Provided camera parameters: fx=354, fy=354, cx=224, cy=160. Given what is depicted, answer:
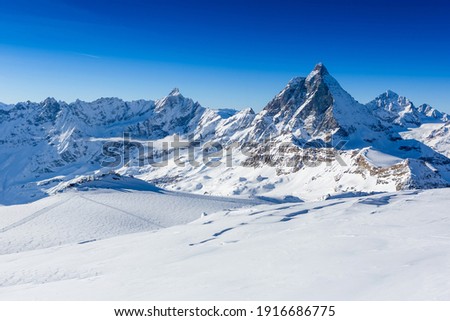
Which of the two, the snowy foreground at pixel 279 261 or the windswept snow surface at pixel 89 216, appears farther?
the windswept snow surface at pixel 89 216

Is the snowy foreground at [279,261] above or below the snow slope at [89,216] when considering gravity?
above

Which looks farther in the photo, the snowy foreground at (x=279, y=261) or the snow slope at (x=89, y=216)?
the snow slope at (x=89, y=216)

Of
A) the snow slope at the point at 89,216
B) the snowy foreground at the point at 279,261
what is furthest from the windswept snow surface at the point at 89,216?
the snowy foreground at the point at 279,261

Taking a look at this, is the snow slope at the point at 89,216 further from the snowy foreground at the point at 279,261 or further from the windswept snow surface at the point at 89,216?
the snowy foreground at the point at 279,261

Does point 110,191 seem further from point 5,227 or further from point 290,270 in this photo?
point 290,270

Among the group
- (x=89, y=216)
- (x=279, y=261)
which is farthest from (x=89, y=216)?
(x=279, y=261)

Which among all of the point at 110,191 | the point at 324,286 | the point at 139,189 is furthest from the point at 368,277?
the point at 139,189
